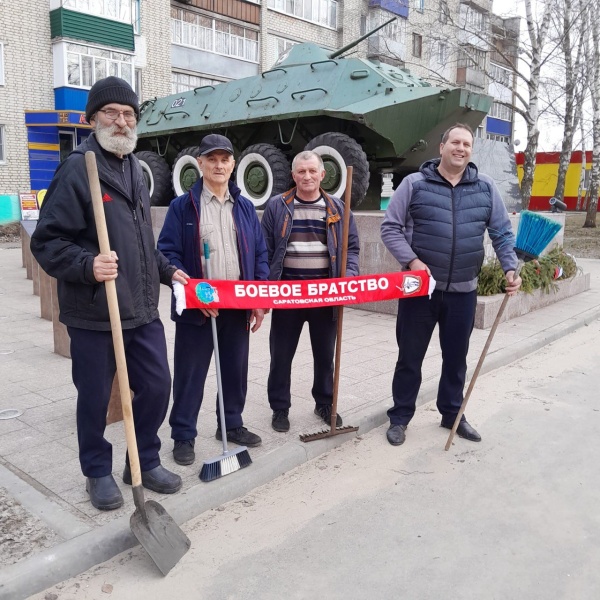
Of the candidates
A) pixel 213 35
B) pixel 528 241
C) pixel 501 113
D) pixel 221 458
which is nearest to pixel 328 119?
pixel 528 241

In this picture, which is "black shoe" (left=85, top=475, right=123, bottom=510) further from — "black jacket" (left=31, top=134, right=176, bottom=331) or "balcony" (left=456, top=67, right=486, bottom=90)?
"balcony" (left=456, top=67, right=486, bottom=90)

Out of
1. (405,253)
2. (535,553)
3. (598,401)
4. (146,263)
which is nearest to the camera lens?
(535,553)

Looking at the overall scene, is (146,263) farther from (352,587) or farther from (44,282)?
(44,282)

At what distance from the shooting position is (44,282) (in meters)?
7.20

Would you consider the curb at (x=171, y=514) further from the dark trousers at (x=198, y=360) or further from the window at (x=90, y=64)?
the window at (x=90, y=64)

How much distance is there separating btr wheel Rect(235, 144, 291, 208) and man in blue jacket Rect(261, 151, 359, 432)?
20.9 feet

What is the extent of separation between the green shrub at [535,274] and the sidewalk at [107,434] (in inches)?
20.9

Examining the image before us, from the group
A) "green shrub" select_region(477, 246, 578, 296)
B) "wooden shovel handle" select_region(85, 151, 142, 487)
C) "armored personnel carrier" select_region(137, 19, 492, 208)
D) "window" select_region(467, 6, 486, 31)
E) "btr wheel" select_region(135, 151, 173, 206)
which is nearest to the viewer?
"wooden shovel handle" select_region(85, 151, 142, 487)

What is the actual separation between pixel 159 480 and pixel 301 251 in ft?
5.39

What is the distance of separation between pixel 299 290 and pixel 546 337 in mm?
4267

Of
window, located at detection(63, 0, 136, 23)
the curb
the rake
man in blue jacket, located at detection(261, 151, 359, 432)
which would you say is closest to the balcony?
window, located at detection(63, 0, 136, 23)

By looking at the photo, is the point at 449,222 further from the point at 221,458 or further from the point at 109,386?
the point at 109,386

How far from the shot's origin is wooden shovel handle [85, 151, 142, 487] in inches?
107

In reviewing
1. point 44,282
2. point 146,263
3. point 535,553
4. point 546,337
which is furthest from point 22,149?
point 535,553
